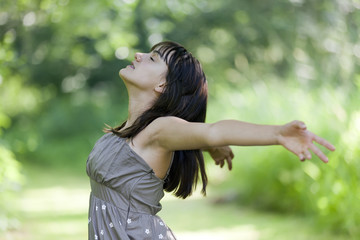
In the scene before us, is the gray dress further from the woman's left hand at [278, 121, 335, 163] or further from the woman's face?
the woman's left hand at [278, 121, 335, 163]

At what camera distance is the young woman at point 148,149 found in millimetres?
2178

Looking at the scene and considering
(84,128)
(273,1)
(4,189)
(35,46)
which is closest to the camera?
(4,189)

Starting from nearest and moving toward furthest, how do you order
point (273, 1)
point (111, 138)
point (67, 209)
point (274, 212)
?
point (111, 138)
point (274, 212)
point (67, 209)
point (273, 1)

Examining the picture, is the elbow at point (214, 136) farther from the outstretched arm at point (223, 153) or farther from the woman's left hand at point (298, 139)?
the outstretched arm at point (223, 153)

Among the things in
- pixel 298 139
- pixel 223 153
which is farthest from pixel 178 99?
pixel 298 139

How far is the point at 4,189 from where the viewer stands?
14.5 feet

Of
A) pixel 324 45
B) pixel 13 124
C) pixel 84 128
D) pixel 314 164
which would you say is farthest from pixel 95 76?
pixel 314 164

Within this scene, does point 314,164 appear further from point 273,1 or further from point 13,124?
point 13,124

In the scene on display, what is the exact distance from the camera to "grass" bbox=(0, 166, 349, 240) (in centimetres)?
552

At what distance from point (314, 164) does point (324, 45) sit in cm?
397

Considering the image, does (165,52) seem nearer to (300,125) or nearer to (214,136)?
(214,136)

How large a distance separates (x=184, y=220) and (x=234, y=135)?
15.4 ft

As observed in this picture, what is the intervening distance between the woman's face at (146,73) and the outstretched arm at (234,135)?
8.5 inches

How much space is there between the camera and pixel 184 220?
6.41m
